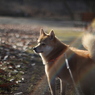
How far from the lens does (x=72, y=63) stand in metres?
4.73

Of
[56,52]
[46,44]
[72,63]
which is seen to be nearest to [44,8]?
[46,44]

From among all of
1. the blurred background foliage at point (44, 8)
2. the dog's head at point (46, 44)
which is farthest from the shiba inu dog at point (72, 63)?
the blurred background foliage at point (44, 8)

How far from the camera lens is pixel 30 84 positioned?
5883 millimetres

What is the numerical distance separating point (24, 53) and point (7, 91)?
388cm

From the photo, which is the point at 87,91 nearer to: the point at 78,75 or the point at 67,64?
the point at 78,75

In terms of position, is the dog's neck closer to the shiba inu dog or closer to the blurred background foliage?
the shiba inu dog

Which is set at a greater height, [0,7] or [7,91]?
[0,7]

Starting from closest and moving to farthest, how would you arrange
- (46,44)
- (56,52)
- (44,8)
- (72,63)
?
(72,63)
(56,52)
(46,44)
(44,8)

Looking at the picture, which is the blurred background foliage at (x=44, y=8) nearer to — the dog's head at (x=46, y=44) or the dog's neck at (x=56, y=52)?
the dog's head at (x=46, y=44)

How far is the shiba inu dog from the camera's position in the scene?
→ 4.63 m

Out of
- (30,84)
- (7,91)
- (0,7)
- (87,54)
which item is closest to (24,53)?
(30,84)

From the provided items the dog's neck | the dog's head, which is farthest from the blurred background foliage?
the dog's neck

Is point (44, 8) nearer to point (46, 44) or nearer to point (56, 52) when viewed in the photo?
point (46, 44)

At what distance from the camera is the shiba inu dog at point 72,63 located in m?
4.63
